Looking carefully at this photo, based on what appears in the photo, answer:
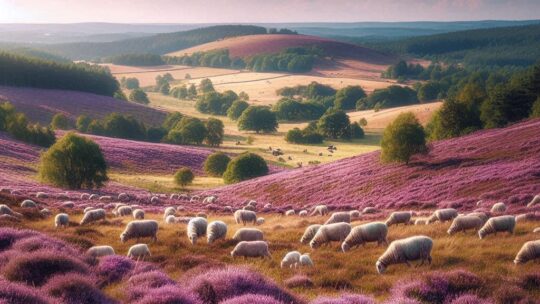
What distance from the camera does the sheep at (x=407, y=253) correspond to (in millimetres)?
14227

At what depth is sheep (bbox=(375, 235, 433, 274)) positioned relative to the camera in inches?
560

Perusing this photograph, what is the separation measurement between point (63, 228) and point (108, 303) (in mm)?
12129

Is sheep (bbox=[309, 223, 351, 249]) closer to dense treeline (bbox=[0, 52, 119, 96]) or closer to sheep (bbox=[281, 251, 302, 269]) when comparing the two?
sheep (bbox=[281, 251, 302, 269])

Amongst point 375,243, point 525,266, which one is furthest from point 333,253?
point 525,266

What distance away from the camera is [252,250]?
631 inches

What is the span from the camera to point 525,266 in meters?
13.3

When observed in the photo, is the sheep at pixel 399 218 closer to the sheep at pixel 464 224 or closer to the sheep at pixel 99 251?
the sheep at pixel 464 224

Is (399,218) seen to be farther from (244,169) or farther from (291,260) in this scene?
(244,169)

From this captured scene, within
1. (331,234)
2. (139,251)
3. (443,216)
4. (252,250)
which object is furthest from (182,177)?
(252,250)

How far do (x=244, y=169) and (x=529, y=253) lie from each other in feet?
194

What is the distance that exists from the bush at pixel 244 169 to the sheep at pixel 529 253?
5824 centimetres

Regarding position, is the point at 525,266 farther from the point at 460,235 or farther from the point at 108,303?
the point at 108,303

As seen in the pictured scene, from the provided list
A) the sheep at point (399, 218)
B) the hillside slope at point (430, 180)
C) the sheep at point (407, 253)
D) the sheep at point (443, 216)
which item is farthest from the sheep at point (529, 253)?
the hillside slope at point (430, 180)

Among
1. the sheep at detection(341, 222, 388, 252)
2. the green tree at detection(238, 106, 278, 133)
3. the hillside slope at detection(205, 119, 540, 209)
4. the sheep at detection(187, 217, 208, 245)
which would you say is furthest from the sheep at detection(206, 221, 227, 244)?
the green tree at detection(238, 106, 278, 133)
